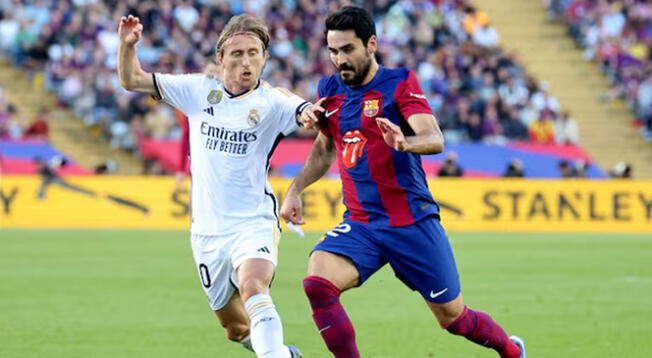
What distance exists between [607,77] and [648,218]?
12146mm

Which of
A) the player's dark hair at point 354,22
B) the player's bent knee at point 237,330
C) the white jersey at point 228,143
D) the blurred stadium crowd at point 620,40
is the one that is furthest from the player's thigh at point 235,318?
the blurred stadium crowd at point 620,40


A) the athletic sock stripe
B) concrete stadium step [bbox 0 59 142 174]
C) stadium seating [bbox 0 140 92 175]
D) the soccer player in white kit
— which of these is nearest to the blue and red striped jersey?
the soccer player in white kit

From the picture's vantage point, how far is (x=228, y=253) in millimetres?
7613

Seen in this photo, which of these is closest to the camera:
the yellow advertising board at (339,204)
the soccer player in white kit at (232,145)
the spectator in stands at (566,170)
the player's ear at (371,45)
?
the player's ear at (371,45)

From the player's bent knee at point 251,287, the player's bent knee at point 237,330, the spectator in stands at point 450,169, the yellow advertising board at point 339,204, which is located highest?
the player's bent knee at point 251,287

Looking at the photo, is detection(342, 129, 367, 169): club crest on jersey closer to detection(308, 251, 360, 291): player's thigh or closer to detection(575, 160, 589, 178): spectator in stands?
detection(308, 251, 360, 291): player's thigh

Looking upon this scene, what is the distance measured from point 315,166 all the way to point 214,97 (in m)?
0.81

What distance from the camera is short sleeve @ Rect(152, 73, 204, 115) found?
25.4 feet

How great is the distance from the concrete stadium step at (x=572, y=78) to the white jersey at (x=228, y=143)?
27.7 metres

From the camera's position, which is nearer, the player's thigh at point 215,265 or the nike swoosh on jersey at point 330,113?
the nike swoosh on jersey at point 330,113

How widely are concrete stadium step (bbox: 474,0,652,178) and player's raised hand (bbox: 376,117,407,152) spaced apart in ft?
93.3

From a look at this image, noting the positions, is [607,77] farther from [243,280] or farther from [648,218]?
[243,280]

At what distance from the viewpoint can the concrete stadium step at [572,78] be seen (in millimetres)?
34969

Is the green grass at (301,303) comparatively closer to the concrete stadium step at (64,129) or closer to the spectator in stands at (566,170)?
the spectator in stands at (566,170)
